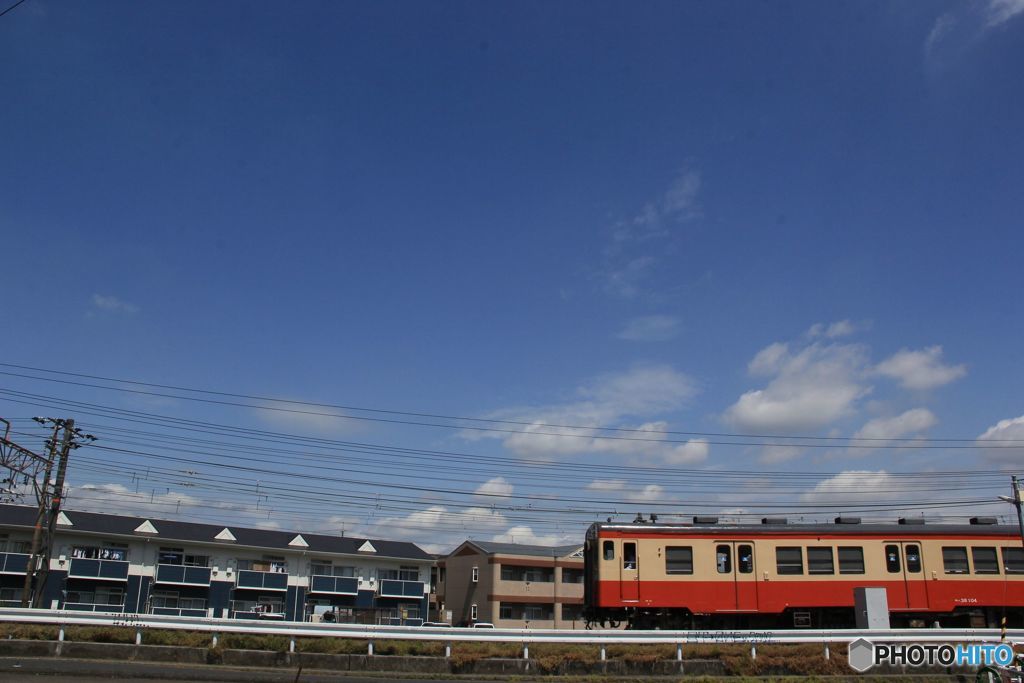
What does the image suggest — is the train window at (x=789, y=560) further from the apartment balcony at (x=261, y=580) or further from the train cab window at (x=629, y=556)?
the apartment balcony at (x=261, y=580)

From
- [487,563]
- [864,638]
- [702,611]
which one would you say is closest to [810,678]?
[864,638]

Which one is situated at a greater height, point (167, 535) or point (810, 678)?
point (167, 535)

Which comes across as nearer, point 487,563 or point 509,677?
point 509,677

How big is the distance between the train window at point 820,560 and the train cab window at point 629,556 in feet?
16.7

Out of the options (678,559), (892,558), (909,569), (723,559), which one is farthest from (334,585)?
(909,569)

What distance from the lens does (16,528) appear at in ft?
120

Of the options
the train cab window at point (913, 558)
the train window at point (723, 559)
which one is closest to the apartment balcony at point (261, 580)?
the train window at point (723, 559)

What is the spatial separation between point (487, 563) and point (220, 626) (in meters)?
31.3

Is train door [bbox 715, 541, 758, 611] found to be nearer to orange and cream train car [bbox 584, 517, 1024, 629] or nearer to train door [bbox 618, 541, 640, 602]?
orange and cream train car [bbox 584, 517, 1024, 629]

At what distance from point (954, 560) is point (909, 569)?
1.45 metres

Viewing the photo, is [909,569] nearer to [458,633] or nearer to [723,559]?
[723,559]

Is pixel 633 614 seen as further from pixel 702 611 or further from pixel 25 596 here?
pixel 25 596

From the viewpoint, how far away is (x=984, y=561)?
878 inches

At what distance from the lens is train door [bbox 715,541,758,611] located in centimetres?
2184
